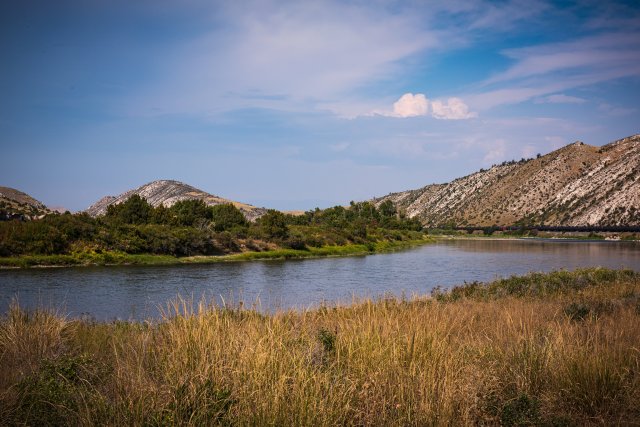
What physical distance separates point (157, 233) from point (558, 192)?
12473 centimetres

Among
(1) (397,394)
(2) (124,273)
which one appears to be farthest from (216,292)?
(1) (397,394)

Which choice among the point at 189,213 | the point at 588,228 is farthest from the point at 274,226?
the point at 588,228

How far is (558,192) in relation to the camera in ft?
462

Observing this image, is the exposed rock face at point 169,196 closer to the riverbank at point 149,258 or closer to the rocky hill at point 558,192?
the rocky hill at point 558,192

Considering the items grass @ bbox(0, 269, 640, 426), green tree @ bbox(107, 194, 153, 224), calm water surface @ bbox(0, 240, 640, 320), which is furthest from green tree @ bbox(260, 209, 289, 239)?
grass @ bbox(0, 269, 640, 426)

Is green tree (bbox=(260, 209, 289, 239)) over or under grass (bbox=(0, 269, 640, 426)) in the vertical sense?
over

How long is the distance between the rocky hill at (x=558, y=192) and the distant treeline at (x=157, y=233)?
7026 centimetres

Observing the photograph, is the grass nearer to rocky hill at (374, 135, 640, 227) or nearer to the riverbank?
the riverbank

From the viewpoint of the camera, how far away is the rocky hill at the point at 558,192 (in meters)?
118

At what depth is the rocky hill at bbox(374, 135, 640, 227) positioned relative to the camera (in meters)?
118

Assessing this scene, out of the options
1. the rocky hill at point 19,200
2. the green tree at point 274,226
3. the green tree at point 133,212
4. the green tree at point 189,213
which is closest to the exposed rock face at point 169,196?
the rocky hill at point 19,200

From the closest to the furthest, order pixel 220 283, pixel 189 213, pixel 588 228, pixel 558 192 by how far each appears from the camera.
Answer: pixel 220 283, pixel 189 213, pixel 588 228, pixel 558 192

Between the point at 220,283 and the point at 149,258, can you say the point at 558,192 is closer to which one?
the point at 149,258

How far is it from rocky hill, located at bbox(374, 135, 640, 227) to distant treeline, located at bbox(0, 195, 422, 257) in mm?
70258
